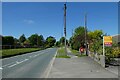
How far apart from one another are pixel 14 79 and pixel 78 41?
5279cm

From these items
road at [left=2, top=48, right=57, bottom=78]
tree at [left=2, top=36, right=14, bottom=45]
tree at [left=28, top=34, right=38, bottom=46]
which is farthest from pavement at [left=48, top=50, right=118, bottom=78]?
tree at [left=28, top=34, right=38, bottom=46]

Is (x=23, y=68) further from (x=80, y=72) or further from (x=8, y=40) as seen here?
(x=8, y=40)

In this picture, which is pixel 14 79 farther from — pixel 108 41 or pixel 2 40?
pixel 2 40

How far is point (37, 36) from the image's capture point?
173375mm

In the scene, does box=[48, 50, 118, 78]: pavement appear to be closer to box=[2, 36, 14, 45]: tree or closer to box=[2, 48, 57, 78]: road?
box=[2, 48, 57, 78]: road

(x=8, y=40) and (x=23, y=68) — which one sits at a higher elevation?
(x=8, y=40)

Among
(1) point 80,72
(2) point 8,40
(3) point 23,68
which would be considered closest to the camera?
(1) point 80,72

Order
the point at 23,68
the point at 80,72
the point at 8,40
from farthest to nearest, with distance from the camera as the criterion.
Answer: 1. the point at 8,40
2. the point at 23,68
3. the point at 80,72

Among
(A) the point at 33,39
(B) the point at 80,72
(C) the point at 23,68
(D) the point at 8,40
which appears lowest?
(C) the point at 23,68

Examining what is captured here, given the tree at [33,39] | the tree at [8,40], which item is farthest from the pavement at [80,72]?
the tree at [33,39]

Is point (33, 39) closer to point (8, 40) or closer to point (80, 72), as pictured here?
point (8, 40)

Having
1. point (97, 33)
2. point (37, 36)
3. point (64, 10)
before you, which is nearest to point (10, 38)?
point (97, 33)

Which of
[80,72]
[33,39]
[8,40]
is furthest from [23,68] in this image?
[33,39]

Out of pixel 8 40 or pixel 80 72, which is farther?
pixel 8 40
